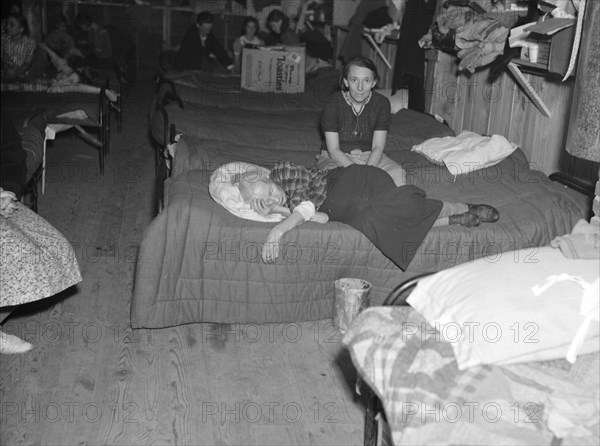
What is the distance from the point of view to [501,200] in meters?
3.28

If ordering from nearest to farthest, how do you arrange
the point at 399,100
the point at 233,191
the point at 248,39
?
the point at 233,191
the point at 399,100
the point at 248,39

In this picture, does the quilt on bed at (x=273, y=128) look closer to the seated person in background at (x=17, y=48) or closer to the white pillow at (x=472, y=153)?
the white pillow at (x=472, y=153)

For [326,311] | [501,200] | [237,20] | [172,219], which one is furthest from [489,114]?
[237,20]

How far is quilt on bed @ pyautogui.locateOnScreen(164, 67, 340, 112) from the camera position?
5.79 meters

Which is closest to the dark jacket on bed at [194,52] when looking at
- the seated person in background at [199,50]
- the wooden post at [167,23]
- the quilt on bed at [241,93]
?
the seated person in background at [199,50]

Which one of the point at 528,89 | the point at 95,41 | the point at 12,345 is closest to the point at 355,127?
the point at 528,89

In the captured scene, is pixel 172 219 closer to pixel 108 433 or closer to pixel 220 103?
pixel 108 433

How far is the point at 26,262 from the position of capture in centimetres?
248

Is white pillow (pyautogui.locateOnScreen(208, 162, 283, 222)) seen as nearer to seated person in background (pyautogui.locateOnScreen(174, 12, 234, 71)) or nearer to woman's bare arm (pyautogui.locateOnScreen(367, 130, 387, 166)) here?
woman's bare arm (pyautogui.locateOnScreen(367, 130, 387, 166))

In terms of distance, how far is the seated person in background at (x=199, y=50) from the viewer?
7.43 meters

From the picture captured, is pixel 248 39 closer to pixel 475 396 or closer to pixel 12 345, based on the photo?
pixel 12 345

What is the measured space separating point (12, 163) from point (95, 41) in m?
6.44

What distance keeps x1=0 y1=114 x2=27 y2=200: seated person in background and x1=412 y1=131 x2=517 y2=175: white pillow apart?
6.92 feet

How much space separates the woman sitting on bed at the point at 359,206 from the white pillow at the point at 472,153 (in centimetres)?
58
